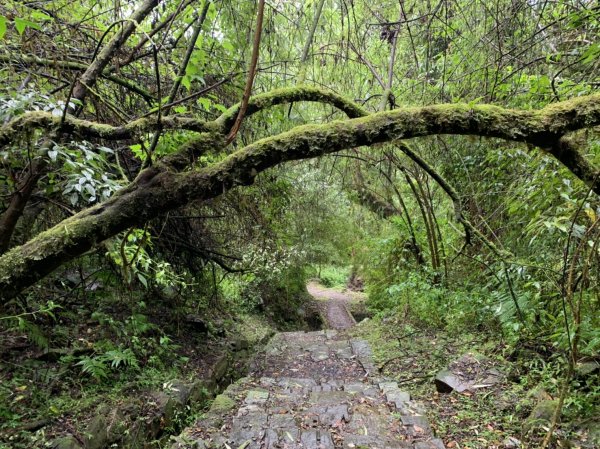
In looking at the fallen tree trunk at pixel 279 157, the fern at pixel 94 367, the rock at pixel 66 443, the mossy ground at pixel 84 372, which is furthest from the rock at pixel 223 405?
the fallen tree trunk at pixel 279 157

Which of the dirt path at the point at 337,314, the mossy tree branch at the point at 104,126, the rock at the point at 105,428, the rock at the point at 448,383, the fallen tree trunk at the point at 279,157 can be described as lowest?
the dirt path at the point at 337,314

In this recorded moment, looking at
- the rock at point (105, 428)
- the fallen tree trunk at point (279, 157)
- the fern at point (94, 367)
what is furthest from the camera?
the fern at point (94, 367)

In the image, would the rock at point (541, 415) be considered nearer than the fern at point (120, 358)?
Yes

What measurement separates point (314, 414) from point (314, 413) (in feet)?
0.07

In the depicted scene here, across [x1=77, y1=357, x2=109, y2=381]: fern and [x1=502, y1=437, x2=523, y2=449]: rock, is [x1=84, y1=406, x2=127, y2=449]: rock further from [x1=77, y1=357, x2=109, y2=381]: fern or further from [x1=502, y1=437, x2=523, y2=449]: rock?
[x1=502, y1=437, x2=523, y2=449]: rock

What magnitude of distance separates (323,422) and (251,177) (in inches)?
102

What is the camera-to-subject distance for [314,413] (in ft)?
11.6

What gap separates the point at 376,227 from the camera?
10844 mm

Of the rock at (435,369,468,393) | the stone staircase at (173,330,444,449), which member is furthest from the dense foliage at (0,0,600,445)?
the stone staircase at (173,330,444,449)

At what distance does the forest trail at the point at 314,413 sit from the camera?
3047mm

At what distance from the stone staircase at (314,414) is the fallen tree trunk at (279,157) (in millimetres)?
2115

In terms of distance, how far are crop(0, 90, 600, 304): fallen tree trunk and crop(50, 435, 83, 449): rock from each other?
1.61 metres

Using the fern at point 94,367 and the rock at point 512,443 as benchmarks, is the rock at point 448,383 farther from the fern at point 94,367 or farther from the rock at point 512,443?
the fern at point 94,367

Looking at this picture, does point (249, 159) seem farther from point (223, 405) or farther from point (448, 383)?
point (448, 383)
